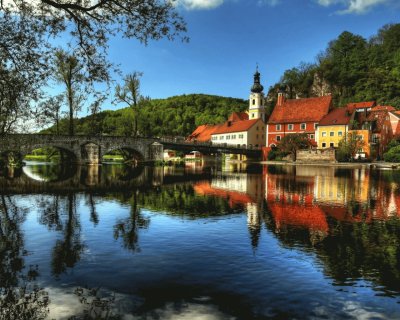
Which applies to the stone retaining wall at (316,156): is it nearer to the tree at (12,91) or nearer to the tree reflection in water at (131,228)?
the tree reflection in water at (131,228)

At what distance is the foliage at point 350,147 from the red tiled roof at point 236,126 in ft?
103

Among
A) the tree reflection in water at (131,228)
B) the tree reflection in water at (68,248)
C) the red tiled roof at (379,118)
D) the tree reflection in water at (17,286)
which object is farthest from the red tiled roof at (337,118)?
the tree reflection in water at (17,286)

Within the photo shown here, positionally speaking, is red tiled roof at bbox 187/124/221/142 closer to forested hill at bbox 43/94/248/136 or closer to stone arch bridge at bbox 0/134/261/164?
forested hill at bbox 43/94/248/136

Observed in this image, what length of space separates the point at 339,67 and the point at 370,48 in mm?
14757

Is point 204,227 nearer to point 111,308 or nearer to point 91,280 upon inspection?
point 91,280

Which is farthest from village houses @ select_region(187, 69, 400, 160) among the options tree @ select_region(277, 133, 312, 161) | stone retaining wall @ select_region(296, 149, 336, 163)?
stone retaining wall @ select_region(296, 149, 336, 163)

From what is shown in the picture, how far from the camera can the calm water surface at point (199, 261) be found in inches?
314

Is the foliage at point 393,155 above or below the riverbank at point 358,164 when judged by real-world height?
above

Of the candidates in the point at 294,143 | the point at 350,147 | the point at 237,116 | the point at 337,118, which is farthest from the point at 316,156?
the point at 237,116

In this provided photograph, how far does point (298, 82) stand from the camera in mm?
135750

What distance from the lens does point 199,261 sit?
438 inches

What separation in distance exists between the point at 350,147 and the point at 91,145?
50.8 metres

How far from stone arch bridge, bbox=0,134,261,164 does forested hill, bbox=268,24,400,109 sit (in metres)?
55.7

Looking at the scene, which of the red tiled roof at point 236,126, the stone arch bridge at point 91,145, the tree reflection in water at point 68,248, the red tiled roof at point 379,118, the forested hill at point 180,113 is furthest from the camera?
the forested hill at point 180,113
